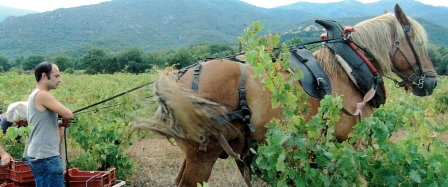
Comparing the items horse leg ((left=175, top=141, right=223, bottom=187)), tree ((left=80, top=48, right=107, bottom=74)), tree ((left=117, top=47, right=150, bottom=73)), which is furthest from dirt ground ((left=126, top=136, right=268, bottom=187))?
tree ((left=80, top=48, right=107, bottom=74))

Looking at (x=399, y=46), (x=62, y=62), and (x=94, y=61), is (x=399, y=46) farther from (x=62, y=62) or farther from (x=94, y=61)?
(x=62, y=62)

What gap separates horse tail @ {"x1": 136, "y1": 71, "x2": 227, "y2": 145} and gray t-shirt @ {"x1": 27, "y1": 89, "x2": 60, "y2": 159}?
2.37 ft

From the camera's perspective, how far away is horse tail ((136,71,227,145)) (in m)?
2.68

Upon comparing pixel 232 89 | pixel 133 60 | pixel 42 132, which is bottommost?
pixel 133 60

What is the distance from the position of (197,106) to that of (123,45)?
303 ft

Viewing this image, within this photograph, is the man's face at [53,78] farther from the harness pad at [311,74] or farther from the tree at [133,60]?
the tree at [133,60]

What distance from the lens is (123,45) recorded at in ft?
299

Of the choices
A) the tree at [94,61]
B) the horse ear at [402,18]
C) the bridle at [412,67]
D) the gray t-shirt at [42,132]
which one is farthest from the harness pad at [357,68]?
the tree at [94,61]

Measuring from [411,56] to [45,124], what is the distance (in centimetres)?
325

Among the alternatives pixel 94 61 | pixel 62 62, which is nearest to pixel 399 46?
pixel 94 61

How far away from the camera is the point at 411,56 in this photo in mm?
3650

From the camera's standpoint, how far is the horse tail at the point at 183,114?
8.78ft

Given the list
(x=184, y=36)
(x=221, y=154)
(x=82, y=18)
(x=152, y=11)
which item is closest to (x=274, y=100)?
(x=221, y=154)

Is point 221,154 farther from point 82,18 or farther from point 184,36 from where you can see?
point 82,18
